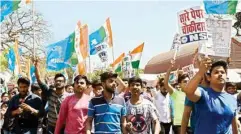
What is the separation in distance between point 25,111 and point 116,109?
181 centimetres

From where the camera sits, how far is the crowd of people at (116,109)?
565 centimetres

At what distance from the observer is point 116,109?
714 centimetres

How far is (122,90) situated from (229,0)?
5416 millimetres

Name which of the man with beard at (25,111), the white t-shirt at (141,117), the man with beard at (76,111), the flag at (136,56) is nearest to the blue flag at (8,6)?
the man with beard at (25,111)

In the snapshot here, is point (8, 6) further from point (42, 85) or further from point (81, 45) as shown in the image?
point (81, 45)

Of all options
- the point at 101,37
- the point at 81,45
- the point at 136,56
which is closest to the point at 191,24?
the point at 81,45

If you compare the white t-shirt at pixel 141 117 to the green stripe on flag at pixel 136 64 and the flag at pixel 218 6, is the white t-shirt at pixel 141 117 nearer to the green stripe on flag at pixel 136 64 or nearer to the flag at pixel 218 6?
the flag at pixel 218 6

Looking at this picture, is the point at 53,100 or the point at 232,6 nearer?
the point at 53,100

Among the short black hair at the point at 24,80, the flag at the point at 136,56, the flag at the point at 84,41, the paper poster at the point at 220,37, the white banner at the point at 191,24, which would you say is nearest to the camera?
the short black hair at the point at 24,80

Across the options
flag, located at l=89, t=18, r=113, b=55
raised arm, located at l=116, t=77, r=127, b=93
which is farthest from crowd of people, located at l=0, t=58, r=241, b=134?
flag, located at l=89, t=18, r=113, b=55

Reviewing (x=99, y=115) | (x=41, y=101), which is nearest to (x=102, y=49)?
(x=41, y=101)

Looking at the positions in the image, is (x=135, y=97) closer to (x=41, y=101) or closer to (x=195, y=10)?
(x=41, y=101)

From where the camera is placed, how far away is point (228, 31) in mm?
8609

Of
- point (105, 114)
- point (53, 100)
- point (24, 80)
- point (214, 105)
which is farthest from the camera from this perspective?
point (53, 100)
